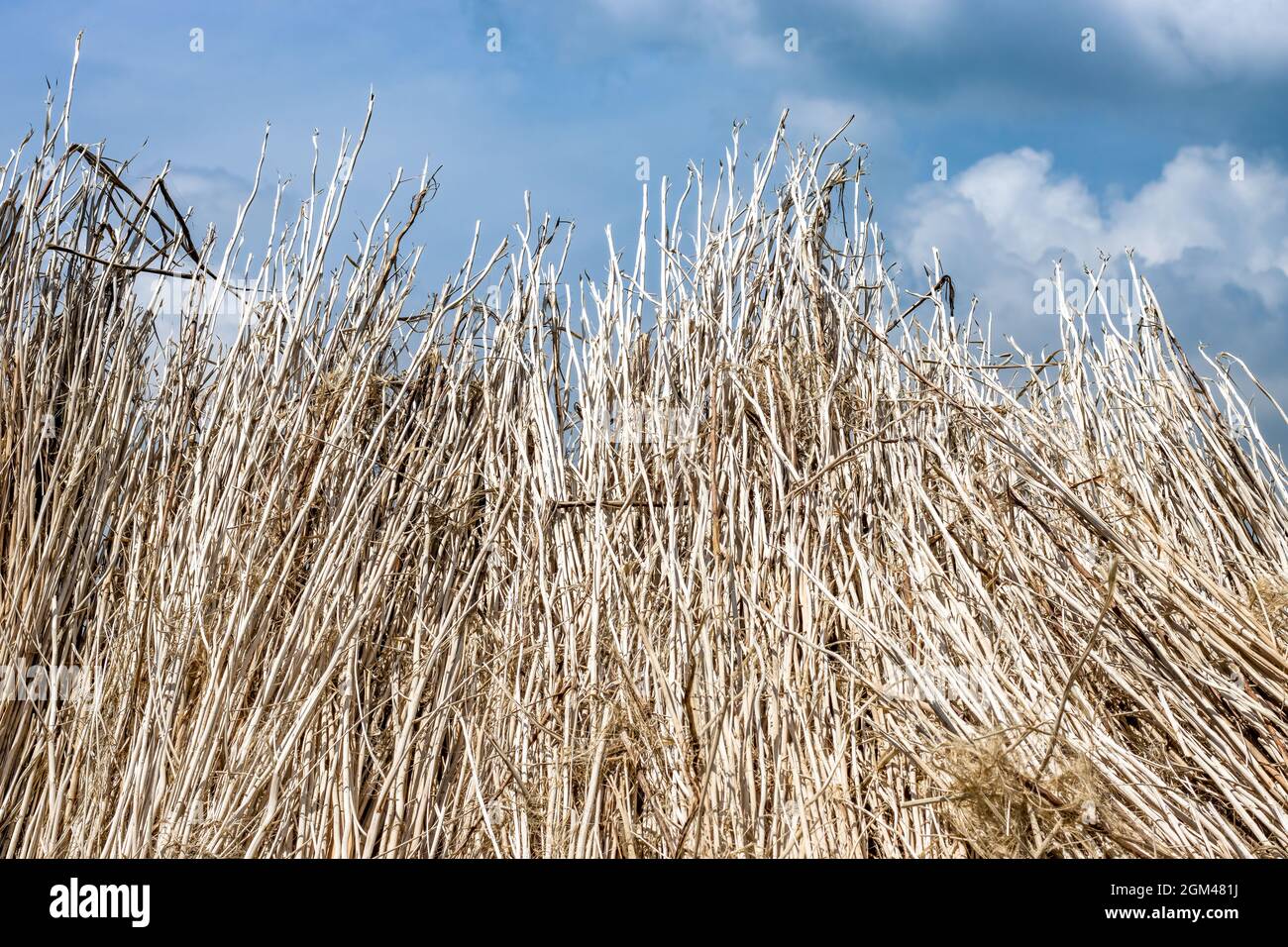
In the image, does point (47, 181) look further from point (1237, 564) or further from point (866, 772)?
point (1237, 564)

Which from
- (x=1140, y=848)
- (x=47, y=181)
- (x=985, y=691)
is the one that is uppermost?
(x=47, y=181)

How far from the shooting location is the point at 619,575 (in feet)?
6.59

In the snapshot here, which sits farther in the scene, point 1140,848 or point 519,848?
point 519,848

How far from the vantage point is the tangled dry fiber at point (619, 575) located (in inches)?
67.5

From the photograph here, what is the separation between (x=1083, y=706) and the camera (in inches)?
68.1

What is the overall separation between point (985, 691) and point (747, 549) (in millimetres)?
553

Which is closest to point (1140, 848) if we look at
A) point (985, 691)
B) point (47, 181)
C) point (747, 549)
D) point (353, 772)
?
point (985, 691)

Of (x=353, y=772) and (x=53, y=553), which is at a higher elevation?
(x=53, y=553)

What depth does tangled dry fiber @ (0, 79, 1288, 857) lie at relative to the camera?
1715mm

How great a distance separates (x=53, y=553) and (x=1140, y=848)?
2.18 metres

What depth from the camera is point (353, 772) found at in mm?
1894

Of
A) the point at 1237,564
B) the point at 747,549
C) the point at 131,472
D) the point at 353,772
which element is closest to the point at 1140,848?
the point at 1237,564
